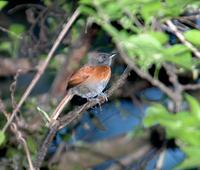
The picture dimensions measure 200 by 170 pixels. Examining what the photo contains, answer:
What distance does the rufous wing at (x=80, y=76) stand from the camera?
413 cm

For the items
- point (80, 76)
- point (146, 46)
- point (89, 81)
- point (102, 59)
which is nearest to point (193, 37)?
point (146, 46)

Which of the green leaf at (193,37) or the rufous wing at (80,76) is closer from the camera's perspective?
the green leaf at (193,37)

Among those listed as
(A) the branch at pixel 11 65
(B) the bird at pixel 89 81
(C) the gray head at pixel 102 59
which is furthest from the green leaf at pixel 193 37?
(A) the branch at pixel 11 65

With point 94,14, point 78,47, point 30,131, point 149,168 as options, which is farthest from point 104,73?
point 94,14

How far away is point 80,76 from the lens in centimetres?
424

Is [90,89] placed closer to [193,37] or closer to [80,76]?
[80,76]

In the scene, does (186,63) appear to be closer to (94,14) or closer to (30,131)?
(94,14)

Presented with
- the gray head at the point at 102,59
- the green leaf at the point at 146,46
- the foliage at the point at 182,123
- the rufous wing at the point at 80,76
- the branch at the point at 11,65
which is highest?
the green leaf at the point at 146,46

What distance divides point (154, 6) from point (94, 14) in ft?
0.54

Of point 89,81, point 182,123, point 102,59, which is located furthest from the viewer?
point 102,59

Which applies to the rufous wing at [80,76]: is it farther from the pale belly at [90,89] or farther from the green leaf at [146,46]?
the green leaf at [146,46]

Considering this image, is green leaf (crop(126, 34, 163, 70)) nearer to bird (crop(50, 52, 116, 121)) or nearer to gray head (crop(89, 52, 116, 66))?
bird (crop(50, 52, 116, 121))

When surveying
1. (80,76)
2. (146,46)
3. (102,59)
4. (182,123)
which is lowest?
(102,59)

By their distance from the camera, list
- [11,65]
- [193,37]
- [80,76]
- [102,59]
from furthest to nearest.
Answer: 1. [11,65]
2. [102,59]
3. [80,76]
4. [193,37]
